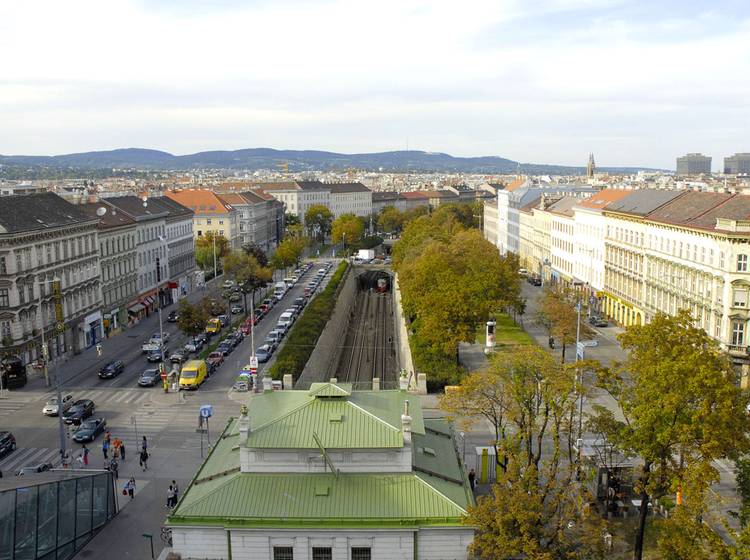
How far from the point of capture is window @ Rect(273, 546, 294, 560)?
27.8 m

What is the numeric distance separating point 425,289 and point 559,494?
41.6 meters

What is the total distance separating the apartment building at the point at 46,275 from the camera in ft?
200

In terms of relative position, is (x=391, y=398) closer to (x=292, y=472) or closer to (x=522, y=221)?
(x=292, y=472)

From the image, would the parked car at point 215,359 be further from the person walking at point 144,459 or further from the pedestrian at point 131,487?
the pedestrian at point 131,487

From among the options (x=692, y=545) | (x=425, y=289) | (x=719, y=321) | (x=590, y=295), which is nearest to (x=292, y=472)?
(x=692, y=545)

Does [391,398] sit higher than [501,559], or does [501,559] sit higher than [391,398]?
[391,398]

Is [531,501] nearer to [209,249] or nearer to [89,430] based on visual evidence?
[89,430]

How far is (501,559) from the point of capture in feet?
85.6

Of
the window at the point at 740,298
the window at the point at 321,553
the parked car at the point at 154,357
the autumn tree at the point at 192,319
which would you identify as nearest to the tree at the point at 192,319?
the autumn tree at the point at 192,319

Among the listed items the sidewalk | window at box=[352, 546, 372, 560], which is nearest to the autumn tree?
the sidewalk

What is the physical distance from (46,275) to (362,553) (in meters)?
49.4

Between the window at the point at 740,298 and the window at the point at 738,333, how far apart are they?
57.3 inches

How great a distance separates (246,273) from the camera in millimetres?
95125

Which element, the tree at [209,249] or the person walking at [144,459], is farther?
the tree at [209,249]
